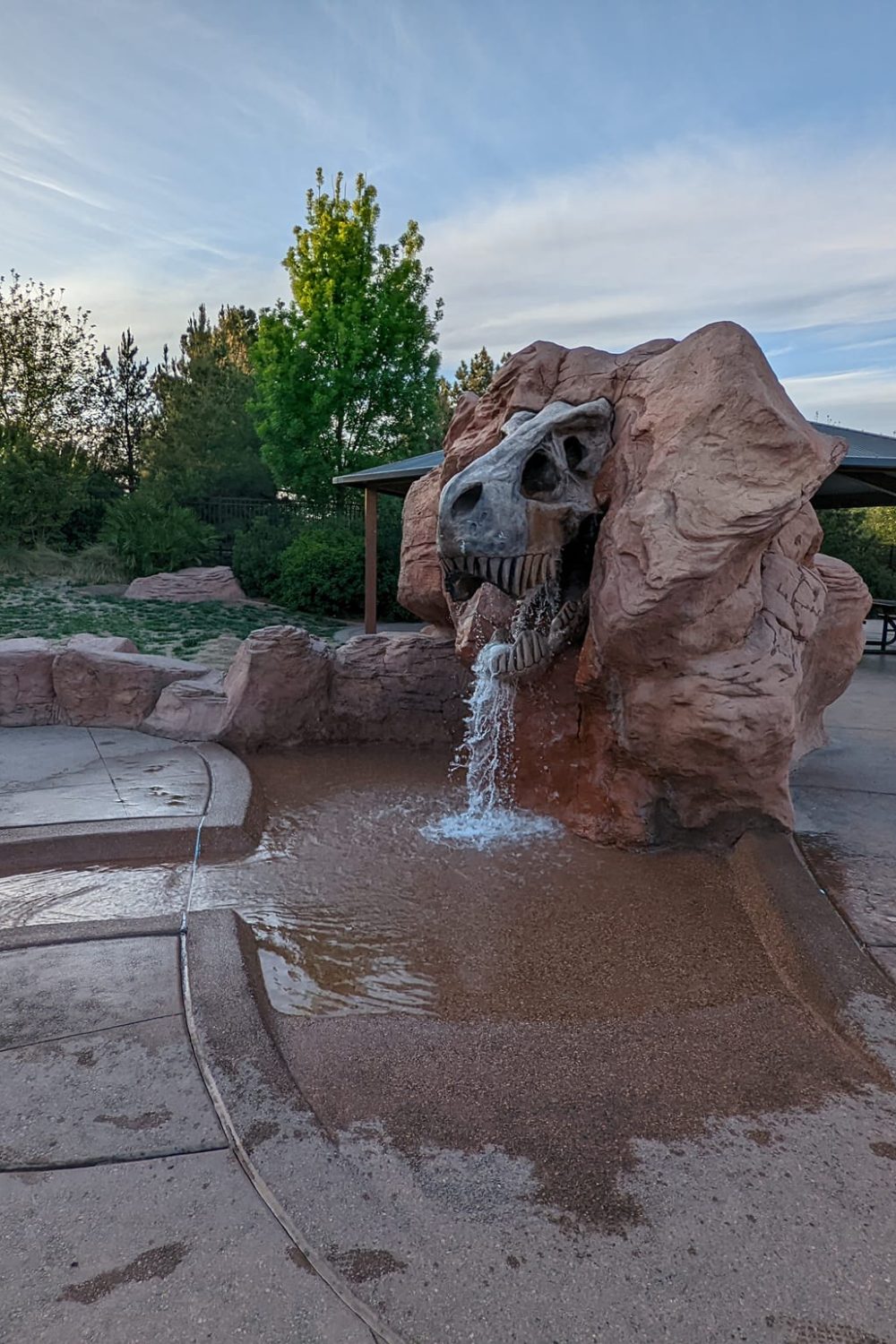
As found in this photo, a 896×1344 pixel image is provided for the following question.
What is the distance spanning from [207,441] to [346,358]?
4.89 meters

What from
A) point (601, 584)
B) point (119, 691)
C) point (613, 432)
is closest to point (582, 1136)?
point (601, 584)

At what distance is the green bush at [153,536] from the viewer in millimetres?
16844

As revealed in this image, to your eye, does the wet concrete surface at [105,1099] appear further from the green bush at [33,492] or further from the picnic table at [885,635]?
the green bush at [33,492]

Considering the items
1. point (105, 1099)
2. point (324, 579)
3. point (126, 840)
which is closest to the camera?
point (105, 1099)

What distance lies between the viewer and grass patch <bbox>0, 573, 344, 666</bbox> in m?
11.2

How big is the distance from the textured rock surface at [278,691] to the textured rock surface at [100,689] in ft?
2.27

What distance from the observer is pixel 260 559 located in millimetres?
16625

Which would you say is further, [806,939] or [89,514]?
[89,514]

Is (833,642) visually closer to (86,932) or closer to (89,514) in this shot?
(86,932)

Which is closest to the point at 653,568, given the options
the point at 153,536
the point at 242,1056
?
the point at 242,1056

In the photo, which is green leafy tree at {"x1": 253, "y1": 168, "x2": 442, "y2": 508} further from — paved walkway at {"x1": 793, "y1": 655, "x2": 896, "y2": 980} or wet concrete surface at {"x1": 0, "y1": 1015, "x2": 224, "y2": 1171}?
wet concrete surface at {"x1": 0, "y1": 1015, "x2": 224, "y2": 1171}

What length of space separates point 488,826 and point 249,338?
28.3 m

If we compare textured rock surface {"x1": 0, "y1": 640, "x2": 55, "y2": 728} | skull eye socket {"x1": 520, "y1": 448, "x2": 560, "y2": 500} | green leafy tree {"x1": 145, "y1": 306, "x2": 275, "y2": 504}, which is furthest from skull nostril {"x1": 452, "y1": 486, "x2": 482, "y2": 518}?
green leafy tree {"x1": 145, "y1": 306, "x2": 275, "y2": 504}

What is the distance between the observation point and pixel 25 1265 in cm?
152
